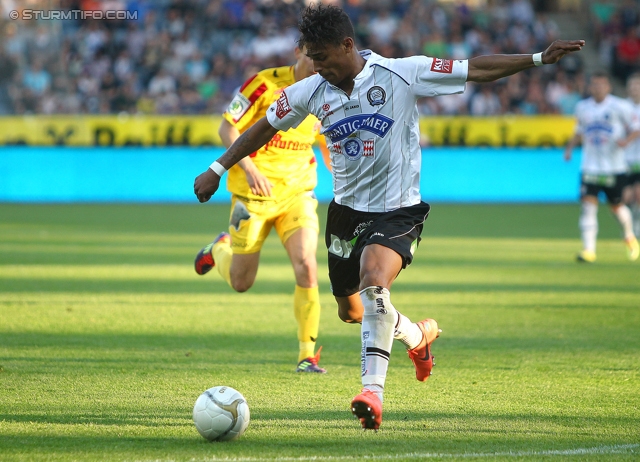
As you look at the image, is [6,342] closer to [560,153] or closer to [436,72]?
[436,72]

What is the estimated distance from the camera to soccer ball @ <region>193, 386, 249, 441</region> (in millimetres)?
4762

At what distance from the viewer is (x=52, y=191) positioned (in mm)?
22875

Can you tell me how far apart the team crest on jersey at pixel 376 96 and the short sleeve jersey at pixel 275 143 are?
83.4 inches

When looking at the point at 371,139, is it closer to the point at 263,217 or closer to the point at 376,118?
the point at 376,118

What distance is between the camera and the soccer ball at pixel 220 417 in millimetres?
4762

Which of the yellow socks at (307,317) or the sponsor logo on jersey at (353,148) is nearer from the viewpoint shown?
the sponsor logo on jersey at (353,148)

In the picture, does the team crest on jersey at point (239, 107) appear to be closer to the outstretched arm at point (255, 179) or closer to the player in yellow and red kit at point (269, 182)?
the player in yellow and red kit at point (269, 182)

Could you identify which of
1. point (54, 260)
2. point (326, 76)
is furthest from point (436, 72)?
point (54, 260)

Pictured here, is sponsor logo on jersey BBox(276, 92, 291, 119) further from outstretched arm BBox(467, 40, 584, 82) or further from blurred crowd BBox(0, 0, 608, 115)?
blurred crowd BBox(0, 0, 608, 115)

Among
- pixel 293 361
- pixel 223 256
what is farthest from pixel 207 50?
pixel 293 361

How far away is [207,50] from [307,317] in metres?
21.2

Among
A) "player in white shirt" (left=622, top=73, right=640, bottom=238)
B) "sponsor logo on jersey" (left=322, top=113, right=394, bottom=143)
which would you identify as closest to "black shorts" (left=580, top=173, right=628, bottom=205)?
"player in white shirt" (left=622, top=73, right=640, bottom=238)

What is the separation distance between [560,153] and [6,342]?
18.8 meters

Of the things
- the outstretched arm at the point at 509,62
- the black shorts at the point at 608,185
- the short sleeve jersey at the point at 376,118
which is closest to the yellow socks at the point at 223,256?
the short sleeve jersey at the point at 376,118
